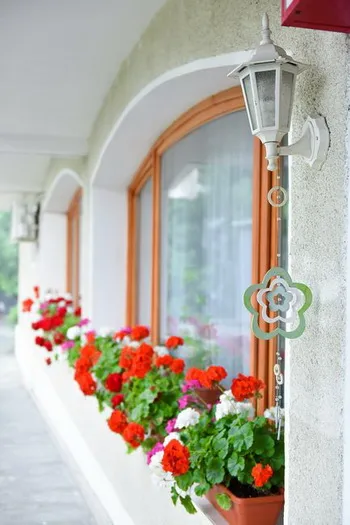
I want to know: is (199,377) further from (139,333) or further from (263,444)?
(139,333)

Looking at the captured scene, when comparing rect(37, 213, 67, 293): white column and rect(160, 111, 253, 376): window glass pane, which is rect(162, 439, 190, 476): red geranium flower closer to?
rect(160, 111, 253, 376): window glass pane

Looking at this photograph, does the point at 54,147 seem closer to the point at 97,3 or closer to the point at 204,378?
the point at 97,3

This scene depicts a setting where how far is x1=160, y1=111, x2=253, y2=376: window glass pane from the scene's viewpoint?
302 cm

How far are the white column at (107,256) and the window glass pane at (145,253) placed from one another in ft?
0.61

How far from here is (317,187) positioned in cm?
172

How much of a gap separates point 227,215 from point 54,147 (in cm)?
272

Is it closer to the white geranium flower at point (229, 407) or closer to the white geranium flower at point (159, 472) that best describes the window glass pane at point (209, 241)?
the white geranium flower at point (229, 407)

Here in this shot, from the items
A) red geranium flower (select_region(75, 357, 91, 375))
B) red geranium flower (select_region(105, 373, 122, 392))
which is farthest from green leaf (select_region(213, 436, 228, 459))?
red geranium flower (select_region(75, 357, 91, 375))

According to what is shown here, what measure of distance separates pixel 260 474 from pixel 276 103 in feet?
3.61

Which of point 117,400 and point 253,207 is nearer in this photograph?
point 253,207

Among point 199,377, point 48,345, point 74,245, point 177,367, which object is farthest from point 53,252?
point 199,377

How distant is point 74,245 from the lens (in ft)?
25.6

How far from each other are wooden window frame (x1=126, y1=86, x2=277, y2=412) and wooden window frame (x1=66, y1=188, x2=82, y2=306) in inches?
107

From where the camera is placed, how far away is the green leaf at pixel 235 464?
2.02 metres
